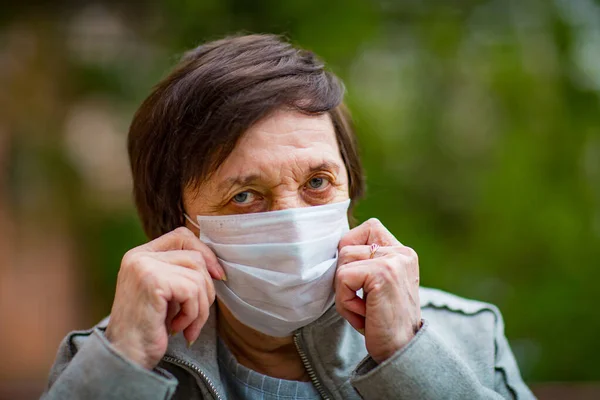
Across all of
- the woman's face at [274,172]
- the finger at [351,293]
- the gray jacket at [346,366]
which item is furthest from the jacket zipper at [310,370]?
the woman's face at [274,172]

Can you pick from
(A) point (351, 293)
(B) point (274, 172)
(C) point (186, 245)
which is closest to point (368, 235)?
(A) point (351, 293)

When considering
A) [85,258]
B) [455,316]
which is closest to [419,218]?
[455,316]

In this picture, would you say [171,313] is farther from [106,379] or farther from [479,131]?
[479,131]

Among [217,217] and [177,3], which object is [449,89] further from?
[217,217]

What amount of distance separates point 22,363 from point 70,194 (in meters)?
1.48

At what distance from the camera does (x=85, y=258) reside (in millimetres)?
5133

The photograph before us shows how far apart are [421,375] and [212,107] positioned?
1.08m

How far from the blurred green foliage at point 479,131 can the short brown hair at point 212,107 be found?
2.06 metres

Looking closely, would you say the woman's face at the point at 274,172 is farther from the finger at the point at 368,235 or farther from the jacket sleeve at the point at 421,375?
the jacket sleeve at the point at 421,375

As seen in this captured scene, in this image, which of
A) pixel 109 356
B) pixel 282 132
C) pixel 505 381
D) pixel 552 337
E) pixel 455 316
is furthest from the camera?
pixel 552 337

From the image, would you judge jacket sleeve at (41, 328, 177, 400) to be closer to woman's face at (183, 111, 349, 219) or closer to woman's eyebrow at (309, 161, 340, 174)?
woman's face at (183, 111, 349, 219)

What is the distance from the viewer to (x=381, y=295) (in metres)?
1.91

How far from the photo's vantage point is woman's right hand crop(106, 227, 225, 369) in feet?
6.11

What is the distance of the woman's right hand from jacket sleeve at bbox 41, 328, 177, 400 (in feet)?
0.15
